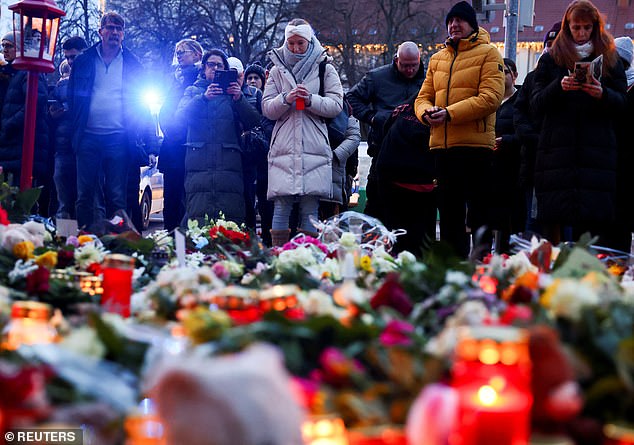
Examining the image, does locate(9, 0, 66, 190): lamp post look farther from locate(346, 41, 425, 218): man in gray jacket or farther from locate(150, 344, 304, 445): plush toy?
locate(150, 344, 304, 445): plush toy

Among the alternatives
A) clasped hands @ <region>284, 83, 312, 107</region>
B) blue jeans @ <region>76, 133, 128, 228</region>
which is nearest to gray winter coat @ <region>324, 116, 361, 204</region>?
clasped hands @ <region>284, 83, 312, 107</region>

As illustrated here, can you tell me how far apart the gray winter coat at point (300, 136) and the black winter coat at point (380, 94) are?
70cm

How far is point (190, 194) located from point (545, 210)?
9.70 ft

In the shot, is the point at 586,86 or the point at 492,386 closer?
the point at 492,386

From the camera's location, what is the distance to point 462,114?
6.28m

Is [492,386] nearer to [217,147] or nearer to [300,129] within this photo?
[300,129]

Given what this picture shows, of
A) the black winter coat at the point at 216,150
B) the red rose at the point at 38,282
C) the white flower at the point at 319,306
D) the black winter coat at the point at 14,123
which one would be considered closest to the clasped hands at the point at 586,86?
the black winter coat at the point at 216,150

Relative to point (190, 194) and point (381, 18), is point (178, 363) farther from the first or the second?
point (381, 18)

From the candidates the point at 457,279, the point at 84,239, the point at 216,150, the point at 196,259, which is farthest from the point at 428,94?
the point at 457,279

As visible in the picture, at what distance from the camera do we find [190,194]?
7961 millimetres

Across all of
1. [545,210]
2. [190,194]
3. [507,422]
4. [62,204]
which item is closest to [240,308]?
[507,422]

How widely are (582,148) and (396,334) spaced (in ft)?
13.9

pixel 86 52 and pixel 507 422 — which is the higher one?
pixel 86 52

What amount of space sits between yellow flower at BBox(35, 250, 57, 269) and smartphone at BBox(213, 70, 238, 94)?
4265 mm
